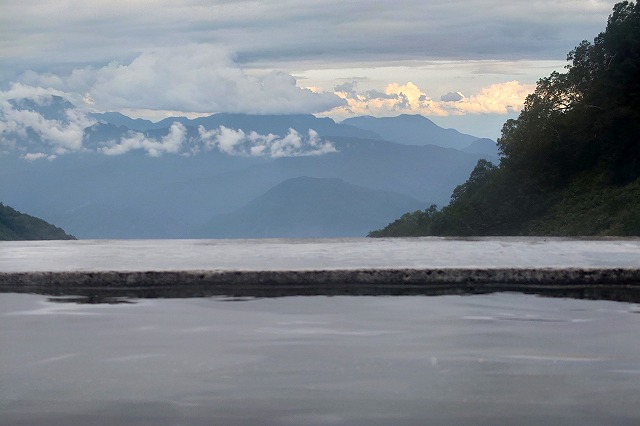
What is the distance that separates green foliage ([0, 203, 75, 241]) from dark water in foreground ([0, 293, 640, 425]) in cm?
13586

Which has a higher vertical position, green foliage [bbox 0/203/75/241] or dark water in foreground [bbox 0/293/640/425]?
green foliage [bbox 0/203/75/241]

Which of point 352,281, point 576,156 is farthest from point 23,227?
point 352,281

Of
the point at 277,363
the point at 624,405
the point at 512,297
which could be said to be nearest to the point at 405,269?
the point at 512,297

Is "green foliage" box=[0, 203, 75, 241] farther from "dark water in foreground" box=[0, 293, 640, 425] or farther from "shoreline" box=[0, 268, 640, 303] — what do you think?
"dark water in foreground" box=[0, 293, 640, 425]

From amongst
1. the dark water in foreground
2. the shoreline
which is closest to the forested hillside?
the shoreline

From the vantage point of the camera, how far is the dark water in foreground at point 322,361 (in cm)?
579

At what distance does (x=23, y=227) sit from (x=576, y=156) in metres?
85.4

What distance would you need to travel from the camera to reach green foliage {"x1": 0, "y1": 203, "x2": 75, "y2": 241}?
145125 mm

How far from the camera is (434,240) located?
59.8 ft

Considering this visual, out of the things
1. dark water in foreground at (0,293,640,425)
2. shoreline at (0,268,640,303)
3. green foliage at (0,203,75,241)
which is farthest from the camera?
green foliage at (0,203,75,241)

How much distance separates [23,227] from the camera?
150 m

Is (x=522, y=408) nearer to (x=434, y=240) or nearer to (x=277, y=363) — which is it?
(x=277, y=363)

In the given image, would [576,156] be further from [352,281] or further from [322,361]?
[322,361]

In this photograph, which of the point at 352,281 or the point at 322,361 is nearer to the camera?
the point at 322,361
